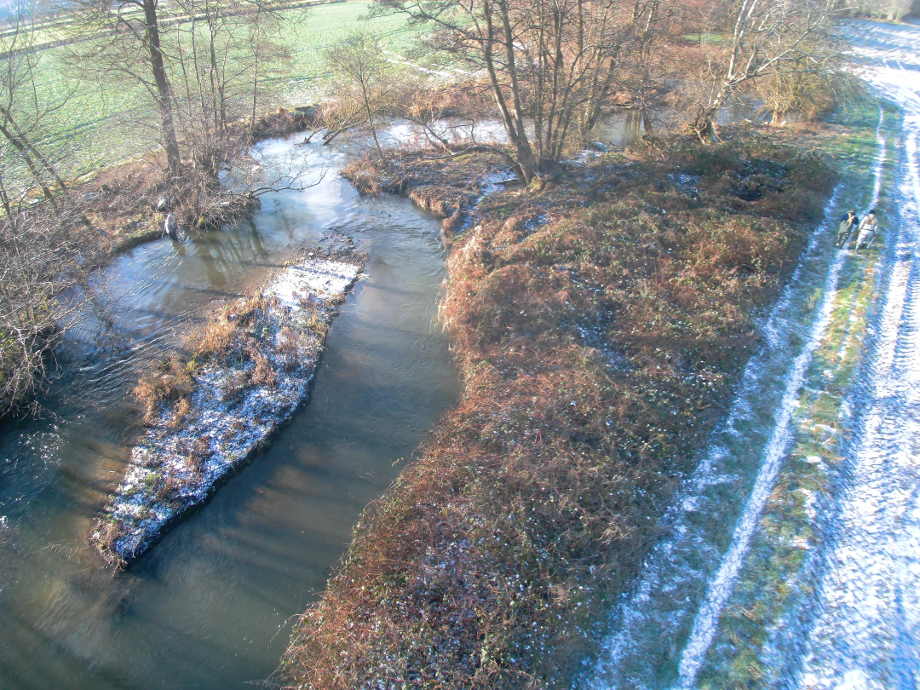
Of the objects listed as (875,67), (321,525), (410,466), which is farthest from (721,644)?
(875,67)

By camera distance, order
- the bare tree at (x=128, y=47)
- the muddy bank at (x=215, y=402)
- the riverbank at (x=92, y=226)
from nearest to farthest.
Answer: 1. the muddy bank at (x=215, y=402)
2. the riverbank at (x=92, y=226)
3. the bare tree at (x=128, y=47)

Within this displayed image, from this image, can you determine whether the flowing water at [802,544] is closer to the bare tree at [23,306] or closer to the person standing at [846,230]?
the person standing at [846,230]

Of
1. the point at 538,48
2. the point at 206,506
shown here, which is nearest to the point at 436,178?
the point at 538,48

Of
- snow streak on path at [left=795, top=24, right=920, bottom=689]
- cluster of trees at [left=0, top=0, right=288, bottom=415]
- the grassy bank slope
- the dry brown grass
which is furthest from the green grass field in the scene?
snow streak on path at [left=795, top=24, right=920, bottom=689]

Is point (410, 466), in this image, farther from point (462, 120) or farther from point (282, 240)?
point (462, 120)

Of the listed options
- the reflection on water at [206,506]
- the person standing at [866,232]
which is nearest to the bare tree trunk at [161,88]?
the reflection on water at [206,506]
